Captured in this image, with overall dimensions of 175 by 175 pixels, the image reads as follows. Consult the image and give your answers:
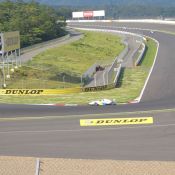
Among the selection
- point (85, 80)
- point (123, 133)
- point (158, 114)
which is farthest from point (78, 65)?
point (123, 133)

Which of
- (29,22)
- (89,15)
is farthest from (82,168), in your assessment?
(89,15)

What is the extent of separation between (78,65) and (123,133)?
43.5m

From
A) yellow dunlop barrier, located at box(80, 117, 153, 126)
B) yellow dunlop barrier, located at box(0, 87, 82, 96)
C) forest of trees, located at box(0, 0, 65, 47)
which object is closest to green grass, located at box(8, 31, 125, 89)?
yellow dunlop barrier, located at box(0, 87, 82, 96)

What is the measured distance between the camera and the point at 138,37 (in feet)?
372

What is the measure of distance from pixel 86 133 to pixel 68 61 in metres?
46.7

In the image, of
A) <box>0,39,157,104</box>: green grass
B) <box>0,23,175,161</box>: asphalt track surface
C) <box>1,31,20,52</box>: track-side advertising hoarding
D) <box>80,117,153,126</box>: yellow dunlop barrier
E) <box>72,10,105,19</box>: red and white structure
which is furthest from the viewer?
<box>72,10,105,19</box>: red and white structure

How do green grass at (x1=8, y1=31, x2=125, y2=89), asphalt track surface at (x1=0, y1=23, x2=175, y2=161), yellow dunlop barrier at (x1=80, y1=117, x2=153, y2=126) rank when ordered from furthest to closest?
green grass at (x1=8, y1=31, x2=125, y2=89) → yellow dunlop barrier at (x1=80, y1=117, x2=153, y2=126) → asphalt track surface at (x1=0, y1=23, x2=175, y2=161)

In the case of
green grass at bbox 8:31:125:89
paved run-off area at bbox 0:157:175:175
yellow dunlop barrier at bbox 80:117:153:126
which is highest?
paved run-off area at bbox 0:157:175:175

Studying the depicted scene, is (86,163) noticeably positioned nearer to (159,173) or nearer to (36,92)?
(159,173)

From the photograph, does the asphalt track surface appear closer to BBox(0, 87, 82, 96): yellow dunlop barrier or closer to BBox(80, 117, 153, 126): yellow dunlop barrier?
BBox(80, 117, 153, 126): yellow dunlop barrier

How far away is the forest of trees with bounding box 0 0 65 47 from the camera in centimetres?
9206

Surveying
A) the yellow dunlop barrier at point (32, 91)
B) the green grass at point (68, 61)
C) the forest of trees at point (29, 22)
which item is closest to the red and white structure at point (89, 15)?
the green grass at point (68, 61)

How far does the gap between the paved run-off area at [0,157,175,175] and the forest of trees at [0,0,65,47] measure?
73.2 metres

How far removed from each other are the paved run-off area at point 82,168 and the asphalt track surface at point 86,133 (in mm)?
5516
